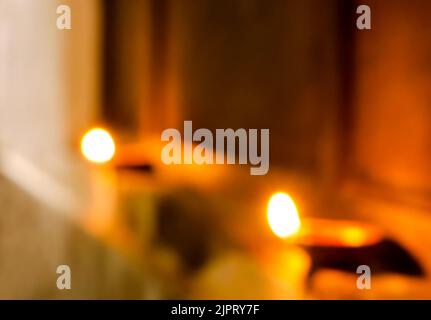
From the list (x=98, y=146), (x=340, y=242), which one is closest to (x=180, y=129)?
(x=98, y=146)

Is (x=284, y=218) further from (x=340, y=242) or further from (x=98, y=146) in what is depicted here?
(x=98, y=146)

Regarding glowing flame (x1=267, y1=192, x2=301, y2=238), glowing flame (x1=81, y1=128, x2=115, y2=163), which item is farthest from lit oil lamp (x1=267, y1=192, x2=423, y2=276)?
glowing flame (x1=81, y1=128, x2=115, y2=163)

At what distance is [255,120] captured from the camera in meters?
0.80

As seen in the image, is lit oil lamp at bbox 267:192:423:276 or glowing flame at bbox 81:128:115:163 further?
glowing flame at bbox 81:128:115:163

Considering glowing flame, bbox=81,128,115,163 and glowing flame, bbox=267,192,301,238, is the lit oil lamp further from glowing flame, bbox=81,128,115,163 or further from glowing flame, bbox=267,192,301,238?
glowing flame, bbox=81,128,115,163

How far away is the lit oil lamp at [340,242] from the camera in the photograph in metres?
0.71

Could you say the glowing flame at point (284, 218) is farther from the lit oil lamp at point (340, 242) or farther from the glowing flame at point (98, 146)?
the glowing flame at point (98, 146)

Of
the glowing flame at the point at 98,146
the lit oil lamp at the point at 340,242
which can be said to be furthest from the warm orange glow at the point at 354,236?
the glowing flame at the point at 98,146

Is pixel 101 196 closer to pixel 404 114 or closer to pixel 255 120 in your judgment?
pixel 255 120

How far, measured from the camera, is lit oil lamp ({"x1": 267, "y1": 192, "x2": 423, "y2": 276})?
0.71m

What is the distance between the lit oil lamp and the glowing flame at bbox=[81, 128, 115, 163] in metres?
0.21

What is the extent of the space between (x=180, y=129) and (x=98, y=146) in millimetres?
112

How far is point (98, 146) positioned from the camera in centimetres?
83

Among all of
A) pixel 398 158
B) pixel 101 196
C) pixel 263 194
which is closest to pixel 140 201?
pixel 101 196
